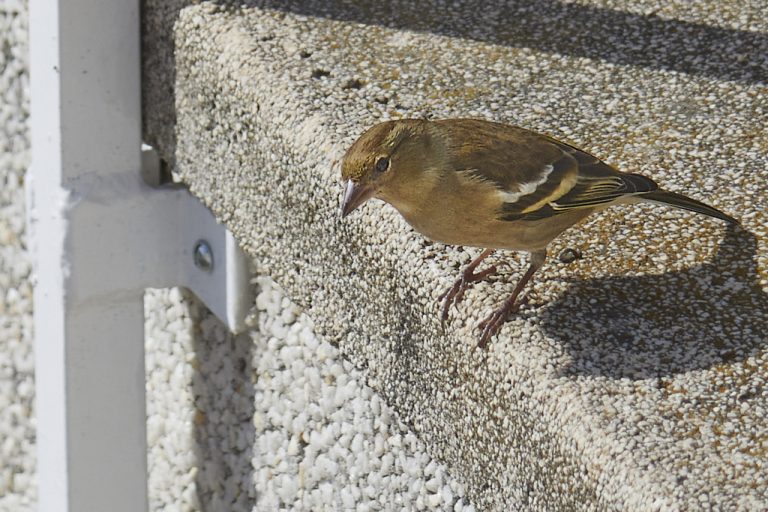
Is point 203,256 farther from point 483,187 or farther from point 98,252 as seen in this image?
point 483,187

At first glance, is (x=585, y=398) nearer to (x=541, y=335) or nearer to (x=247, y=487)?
(x=541, y=335)

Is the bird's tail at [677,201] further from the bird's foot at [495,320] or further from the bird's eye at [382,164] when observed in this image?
the bird's eye at [382,164]

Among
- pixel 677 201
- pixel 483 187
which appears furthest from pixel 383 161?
pixel 677 201

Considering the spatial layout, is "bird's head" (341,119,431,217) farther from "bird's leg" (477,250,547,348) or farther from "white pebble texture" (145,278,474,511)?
"white pebble texture" (145,278,474,511)

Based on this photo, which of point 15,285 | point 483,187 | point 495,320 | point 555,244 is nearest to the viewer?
point 495,320

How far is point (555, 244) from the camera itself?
2.19m

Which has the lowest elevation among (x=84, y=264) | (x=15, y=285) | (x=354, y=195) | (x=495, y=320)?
(x=15, y=285)

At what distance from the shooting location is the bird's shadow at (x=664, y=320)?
183 centimetres

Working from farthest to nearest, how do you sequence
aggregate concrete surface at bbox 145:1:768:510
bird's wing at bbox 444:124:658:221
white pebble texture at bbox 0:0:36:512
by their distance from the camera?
white pebble texture at bbox 0:0:36:512 < bird's wing at bbox 444:124:658:221 < aggregate concrete surface at bbox 145:1:768:510

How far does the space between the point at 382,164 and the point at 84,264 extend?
1.25 metres

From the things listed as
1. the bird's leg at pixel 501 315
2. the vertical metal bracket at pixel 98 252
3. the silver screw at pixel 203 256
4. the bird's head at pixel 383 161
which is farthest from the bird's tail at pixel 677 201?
the silver screw at pixel 203 256

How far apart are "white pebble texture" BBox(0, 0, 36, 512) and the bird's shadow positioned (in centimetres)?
220

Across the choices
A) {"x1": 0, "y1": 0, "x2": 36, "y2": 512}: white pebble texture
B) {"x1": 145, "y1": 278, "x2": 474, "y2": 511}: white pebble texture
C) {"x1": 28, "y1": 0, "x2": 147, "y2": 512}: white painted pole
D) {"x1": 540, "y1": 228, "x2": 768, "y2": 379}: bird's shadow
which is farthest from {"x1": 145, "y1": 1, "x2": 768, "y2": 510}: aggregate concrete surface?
{"x1": 0, "y1": 0, "x2": 36, "y2": 512}: white pebble texture

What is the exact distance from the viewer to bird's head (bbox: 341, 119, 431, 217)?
1.99 meters
